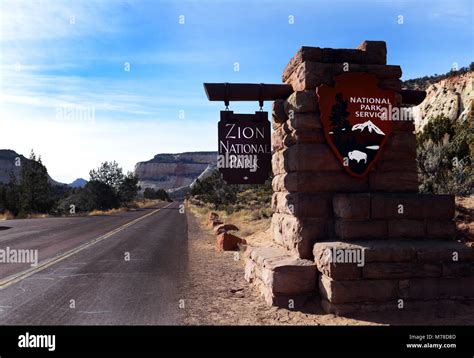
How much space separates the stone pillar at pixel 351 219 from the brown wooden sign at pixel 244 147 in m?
0.41

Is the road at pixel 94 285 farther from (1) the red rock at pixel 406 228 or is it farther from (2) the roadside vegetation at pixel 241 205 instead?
(1) the red rock at pixel 406 228

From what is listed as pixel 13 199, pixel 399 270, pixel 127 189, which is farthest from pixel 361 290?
pixel 127 189

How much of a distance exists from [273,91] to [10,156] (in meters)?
130

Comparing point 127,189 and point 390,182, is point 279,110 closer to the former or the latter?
point 390,182

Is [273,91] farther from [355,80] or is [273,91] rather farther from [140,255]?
[140,255]

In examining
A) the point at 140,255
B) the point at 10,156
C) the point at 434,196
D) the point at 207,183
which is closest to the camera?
the point at 434,196

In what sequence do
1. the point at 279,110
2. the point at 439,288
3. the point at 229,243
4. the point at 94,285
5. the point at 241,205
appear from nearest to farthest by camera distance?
the point at 439,288 < the point at 279,110 < the point at 94,285 < the point at 229,243 < the point at 241,205

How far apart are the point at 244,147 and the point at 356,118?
2066mm

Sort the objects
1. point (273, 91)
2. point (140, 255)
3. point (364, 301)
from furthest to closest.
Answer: point (140, 255)
point (273, 91)
point (364, 301)

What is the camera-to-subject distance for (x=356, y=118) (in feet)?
22.8

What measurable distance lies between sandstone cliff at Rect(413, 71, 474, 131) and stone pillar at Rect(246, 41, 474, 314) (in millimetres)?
43904

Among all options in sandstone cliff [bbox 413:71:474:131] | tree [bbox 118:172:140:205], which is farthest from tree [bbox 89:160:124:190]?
sandstone cliff [bbox 413:71:474:131]
